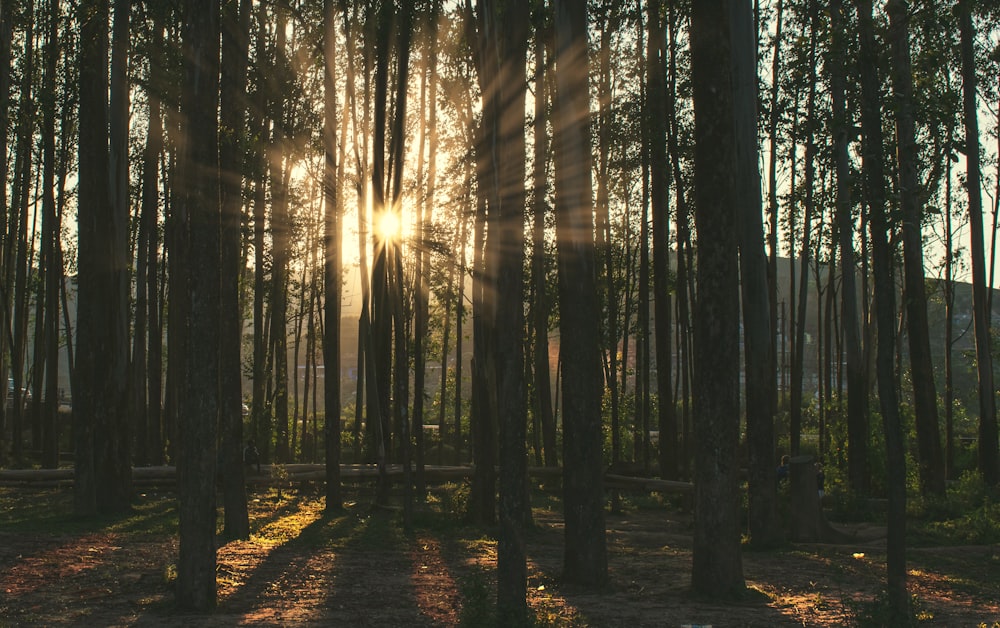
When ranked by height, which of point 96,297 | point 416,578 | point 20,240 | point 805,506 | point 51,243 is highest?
point 20,240

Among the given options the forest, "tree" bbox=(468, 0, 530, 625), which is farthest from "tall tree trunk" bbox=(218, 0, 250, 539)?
"tree" bbox=(468, 0, 530, 625)

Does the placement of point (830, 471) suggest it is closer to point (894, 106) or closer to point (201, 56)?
point (894, 106)

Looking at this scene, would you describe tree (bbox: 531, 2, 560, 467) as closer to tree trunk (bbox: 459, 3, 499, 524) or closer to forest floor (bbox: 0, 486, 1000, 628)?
tree trunk (bbox: 459, 3, 499, 524)

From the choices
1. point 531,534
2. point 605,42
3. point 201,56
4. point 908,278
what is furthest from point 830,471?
point 201,56

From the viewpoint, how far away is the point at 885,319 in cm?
730

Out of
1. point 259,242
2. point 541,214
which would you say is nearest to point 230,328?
point 541,214

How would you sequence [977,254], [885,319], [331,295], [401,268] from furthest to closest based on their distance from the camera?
[977,254] → [331,295] → [401,268] → [885,319]

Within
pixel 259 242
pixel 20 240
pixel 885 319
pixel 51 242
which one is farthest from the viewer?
pixel 20 240

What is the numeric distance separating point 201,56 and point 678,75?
578 inches

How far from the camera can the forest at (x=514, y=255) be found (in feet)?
26.0

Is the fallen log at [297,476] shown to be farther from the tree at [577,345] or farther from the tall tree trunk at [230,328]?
the tree at [577,345]

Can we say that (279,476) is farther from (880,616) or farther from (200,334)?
(880,616)

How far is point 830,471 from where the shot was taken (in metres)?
21.0

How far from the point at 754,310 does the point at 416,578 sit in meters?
5.52
